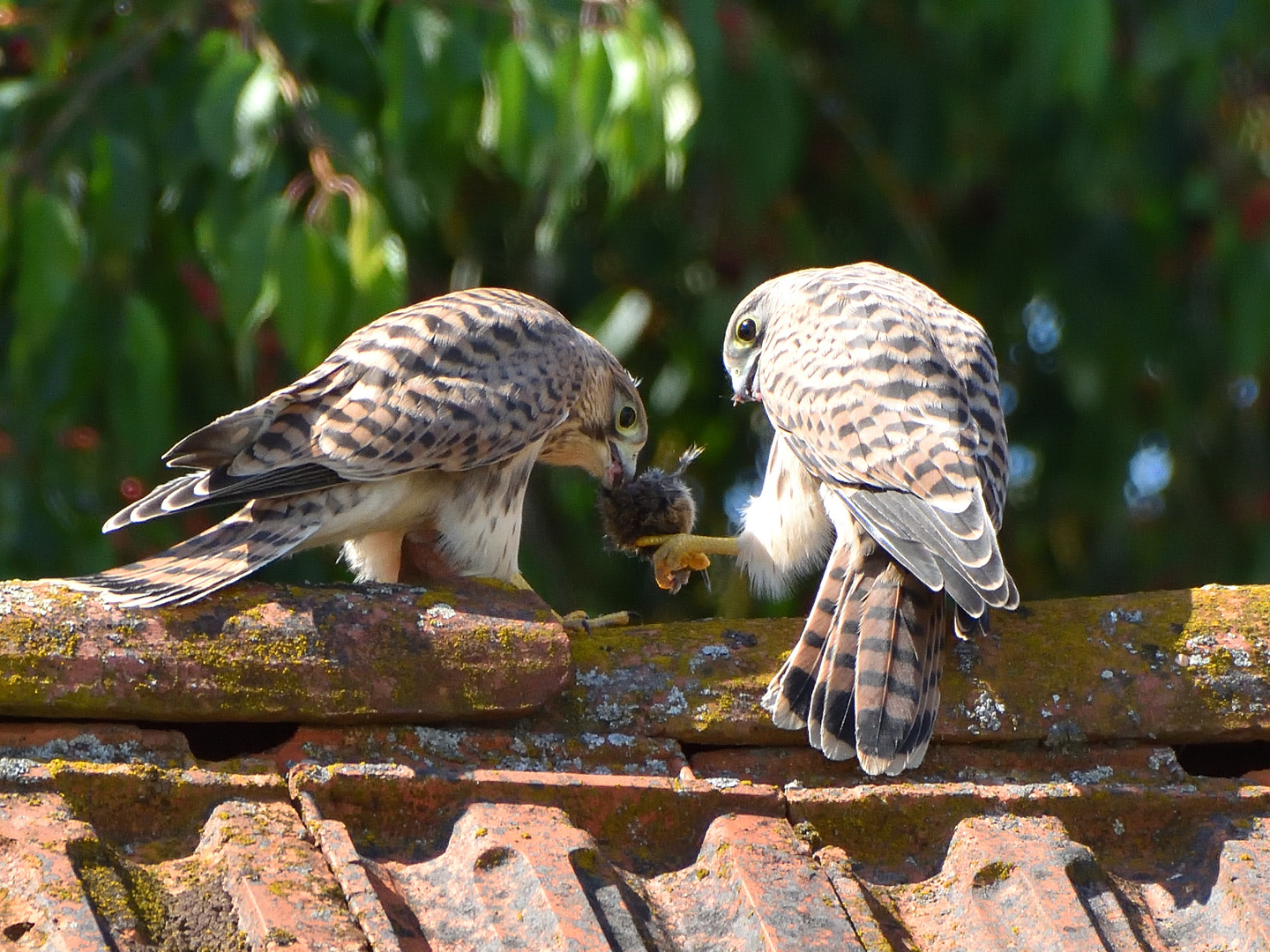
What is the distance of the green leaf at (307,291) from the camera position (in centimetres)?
371

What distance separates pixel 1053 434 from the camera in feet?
21.9

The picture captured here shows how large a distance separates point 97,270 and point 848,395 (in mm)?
1993

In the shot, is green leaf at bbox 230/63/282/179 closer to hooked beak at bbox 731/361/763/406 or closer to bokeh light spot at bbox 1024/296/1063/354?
hooked beak at bbox 731/361/763/406

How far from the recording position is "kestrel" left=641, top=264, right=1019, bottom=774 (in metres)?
2.44

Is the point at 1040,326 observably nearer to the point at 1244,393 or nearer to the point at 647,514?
the point at 1244,393

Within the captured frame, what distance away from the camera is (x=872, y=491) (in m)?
3.01

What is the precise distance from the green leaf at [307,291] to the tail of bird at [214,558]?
2.79 feet

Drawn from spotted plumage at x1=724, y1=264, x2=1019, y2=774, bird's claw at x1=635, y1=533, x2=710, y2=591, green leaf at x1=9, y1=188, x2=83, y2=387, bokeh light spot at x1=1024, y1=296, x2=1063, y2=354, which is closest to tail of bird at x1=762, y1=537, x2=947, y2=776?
spotted plumage at x1=724, y1=264, x2=1019, y2=774

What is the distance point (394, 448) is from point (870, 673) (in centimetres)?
97

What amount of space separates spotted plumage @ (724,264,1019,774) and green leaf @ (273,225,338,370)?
0.92 metres

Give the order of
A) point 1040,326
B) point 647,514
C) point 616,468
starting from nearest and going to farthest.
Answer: point 647,514 < point 616,468 < point 1040,326

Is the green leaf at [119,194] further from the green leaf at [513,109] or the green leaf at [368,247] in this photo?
the green leaf at [513,109]

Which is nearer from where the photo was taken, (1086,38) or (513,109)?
(513,109)

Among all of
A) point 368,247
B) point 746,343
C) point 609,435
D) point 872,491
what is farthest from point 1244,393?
point 872,491
